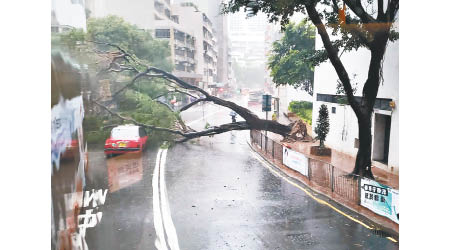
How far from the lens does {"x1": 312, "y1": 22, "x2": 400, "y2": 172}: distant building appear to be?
4.07 meters

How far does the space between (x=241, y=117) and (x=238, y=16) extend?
1195 millimetres

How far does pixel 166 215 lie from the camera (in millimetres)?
3859

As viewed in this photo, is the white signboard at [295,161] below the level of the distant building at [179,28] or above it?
below

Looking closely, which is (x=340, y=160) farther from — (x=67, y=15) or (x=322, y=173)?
(x=67, y=15)

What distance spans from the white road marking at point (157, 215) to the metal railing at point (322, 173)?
1168 millimetres

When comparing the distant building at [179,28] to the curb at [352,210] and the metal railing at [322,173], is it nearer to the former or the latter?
the metal railing at [322,173]

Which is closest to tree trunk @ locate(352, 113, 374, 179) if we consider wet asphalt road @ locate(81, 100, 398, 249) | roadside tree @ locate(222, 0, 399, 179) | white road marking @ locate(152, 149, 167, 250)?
roadside tree @ locate(222, 0, 399, 179)

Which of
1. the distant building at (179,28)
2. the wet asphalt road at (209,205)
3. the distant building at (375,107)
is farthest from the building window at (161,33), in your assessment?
the distant building at (375,107)

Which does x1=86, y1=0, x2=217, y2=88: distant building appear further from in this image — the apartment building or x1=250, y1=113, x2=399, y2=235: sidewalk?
x1=250, y1=113, x2=399, y2=235: sidewalk

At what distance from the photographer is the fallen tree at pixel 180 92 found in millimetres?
3898

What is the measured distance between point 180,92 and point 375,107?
2.29 m

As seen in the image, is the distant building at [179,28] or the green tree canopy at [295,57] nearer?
the distant building at [179,28]

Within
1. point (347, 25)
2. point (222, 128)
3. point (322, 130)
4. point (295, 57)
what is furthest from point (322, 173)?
point (347, 25)

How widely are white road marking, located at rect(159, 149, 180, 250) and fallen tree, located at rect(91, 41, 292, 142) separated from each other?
0.36 m
